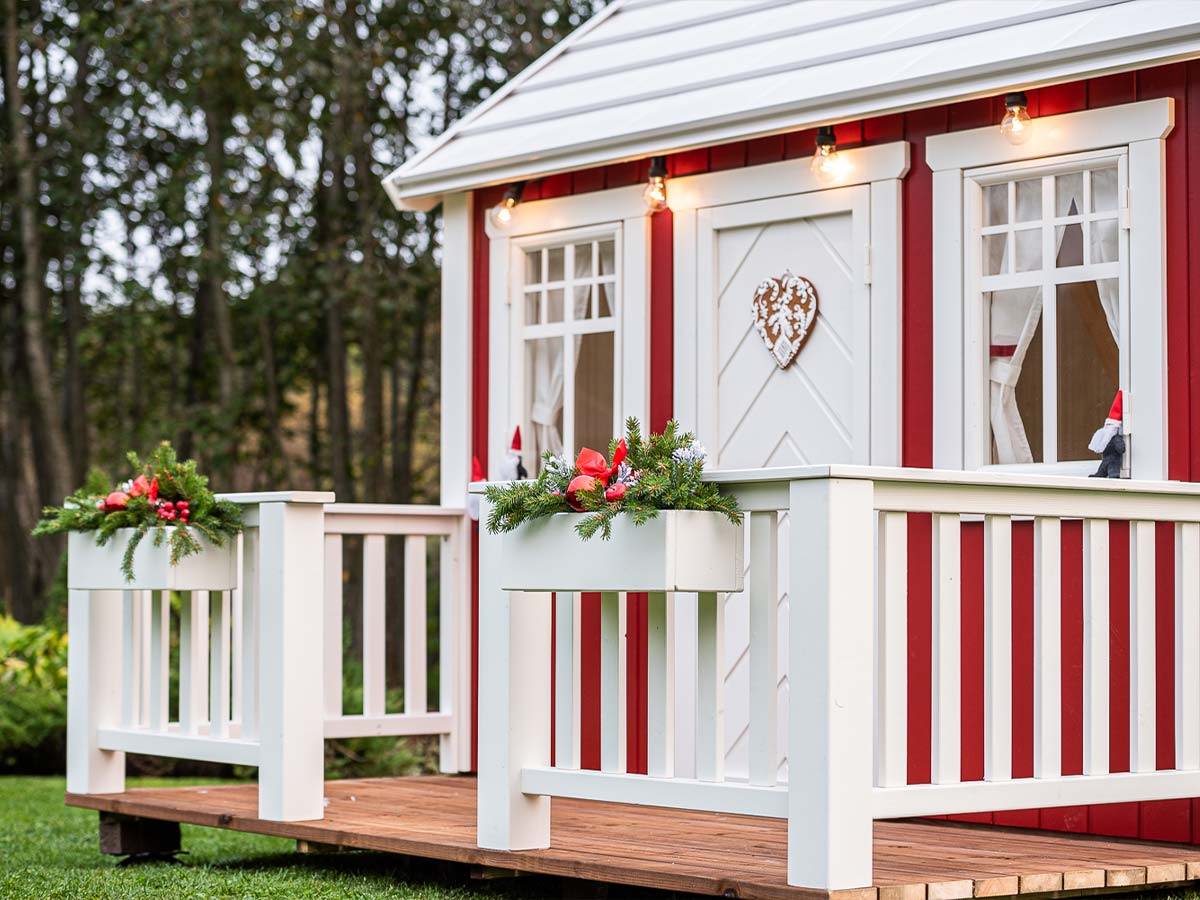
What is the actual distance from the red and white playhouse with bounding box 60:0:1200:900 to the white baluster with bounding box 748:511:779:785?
0.01m

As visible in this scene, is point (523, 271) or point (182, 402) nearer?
point (523, 271)

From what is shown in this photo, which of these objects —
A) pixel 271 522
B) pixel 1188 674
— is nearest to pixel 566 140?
pixel 271 522

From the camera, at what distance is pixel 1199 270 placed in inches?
236

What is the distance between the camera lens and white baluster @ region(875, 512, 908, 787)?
15.5 ft

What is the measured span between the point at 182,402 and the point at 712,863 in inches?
594

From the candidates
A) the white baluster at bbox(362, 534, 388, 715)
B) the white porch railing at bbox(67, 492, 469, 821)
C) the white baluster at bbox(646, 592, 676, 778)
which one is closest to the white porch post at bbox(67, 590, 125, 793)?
the white porch railing at bbox(67, 492, 469, 821)

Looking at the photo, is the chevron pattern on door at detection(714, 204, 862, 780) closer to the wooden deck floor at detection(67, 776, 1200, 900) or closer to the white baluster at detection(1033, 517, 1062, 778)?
the wooden deck floor at detection(67, 776, 1200, 900)

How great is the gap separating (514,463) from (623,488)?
9.59 ft

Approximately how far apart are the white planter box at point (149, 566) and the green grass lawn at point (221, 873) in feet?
3.44

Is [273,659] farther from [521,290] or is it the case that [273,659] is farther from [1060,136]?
[1060,136]

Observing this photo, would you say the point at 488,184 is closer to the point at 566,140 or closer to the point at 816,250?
the point at 566,140

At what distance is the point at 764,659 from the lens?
4758mm

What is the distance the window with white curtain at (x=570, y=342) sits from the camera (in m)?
7.79

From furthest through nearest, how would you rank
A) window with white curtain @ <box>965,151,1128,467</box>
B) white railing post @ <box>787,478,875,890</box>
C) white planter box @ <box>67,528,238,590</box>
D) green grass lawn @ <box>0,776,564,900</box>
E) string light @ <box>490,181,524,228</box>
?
string light @ <box>490,181,524,228</box> → white planter box @ <box>67,528,238,590</box> → window with white curtain @ <box>965,151,1128,467</box> → green grass lawn @ <box>0,776,564,900</box> → white railing post @ <box>787,478,875,890</box>
